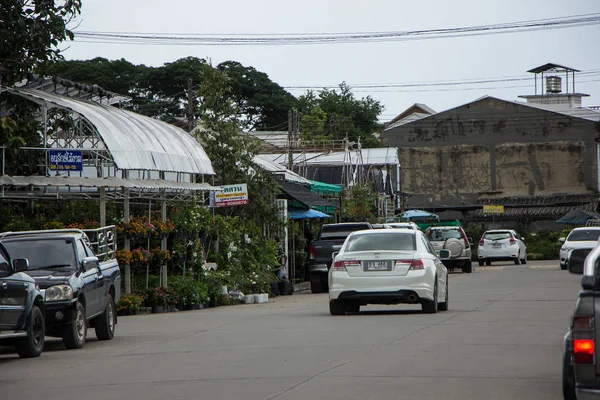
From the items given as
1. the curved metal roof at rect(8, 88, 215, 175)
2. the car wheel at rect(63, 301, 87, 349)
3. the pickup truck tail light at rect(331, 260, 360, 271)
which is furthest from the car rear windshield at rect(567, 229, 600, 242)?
the car wheel at rect(63, 301, 87, 349)

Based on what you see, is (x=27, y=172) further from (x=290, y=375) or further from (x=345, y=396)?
(x=345, y=396)

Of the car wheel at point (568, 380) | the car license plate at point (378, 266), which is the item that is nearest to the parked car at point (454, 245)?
the car license plate at point (378, 266)

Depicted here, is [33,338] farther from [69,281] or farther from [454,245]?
[454,245]

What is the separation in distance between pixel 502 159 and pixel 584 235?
35.8 m


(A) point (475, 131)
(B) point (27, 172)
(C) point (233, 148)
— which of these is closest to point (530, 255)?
(A) point (475, 131)

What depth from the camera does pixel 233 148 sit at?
110 ft

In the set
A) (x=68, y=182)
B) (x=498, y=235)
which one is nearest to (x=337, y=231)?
(x=68, y=182)

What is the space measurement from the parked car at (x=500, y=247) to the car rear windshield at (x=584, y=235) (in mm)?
9326

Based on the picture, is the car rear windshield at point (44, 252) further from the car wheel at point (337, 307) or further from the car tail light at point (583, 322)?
the car tail light at point (583, 322)

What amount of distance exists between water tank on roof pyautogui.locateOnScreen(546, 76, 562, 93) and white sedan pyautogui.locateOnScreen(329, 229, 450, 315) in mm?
72779

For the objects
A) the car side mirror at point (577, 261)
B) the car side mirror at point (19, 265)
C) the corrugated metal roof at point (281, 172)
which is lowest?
A: the car side mirror at point (19, 265)

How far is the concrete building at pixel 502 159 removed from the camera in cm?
7662

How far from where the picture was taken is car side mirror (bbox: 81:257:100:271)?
16484 mm

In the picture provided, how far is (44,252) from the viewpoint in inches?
654
